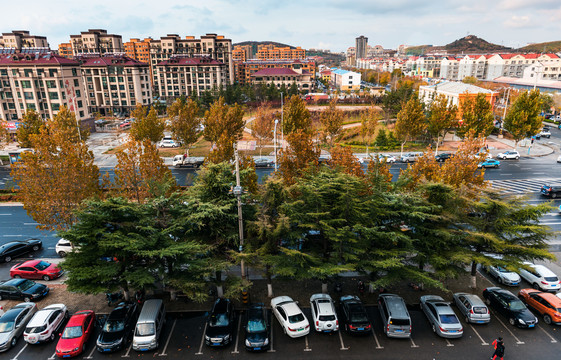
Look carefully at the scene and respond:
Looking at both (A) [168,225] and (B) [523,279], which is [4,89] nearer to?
(A) [168,225]

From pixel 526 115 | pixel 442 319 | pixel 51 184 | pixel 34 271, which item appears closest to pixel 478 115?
pixel 526 115

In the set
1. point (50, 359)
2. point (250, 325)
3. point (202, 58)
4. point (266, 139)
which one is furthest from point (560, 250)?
point (202, 58)

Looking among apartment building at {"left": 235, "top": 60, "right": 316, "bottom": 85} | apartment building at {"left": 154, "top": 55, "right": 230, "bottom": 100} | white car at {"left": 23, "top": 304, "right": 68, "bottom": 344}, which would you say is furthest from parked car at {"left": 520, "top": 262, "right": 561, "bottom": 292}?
apartment building at {"left": 235, "top": 60, "right": 316, "bottom": 85}

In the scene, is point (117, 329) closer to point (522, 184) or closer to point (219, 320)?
point (219, 320)

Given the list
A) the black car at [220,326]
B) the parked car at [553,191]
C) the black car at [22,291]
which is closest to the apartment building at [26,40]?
the black car at [22,291]

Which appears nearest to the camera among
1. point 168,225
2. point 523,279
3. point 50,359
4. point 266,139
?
point 50,359

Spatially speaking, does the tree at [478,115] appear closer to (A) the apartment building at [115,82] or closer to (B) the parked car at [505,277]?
(B) the parked car at [505,277]

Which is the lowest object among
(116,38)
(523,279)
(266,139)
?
(523,279)
